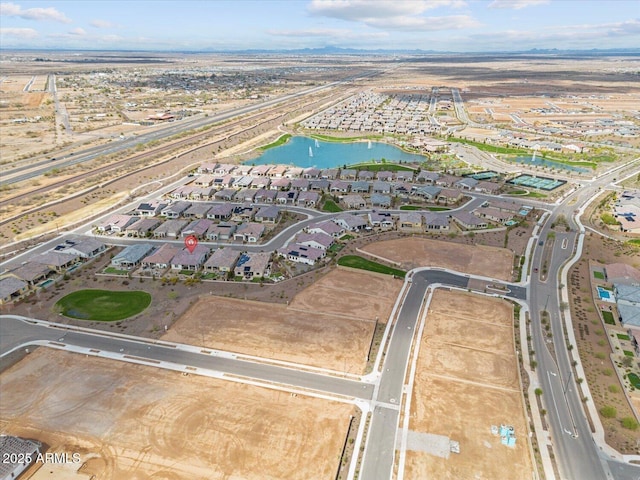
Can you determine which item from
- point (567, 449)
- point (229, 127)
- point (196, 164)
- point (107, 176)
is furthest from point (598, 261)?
point (229, 127)

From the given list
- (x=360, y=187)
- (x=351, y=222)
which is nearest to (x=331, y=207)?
(x=351, y=222)

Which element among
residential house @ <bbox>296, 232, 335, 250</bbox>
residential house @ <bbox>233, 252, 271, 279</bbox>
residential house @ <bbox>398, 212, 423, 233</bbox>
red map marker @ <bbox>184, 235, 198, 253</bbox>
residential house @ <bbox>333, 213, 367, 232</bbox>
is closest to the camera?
residential house @ <bbox>233, 252, 271, 279</bbox>

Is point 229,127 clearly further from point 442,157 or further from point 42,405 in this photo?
point 42,405

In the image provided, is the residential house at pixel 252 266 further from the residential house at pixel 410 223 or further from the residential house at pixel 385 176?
the residential house at pixel 385 176

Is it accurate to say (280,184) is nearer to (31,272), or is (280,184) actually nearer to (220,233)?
(220,233)

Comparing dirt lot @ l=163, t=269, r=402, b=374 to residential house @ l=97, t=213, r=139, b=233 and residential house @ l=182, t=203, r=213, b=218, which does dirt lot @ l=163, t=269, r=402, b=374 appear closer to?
residential house @ l=182, t=203, r=213, b=218

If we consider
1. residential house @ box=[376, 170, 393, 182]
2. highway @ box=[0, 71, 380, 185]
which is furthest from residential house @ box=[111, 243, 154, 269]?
residential house @ box=[376, 170, 393, 182]
